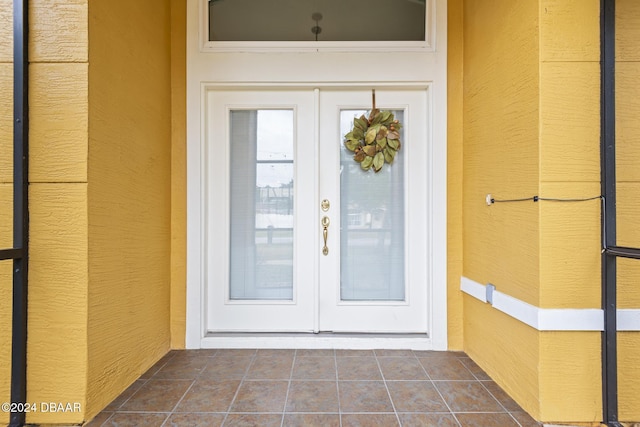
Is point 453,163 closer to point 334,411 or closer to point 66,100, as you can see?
point 334,411

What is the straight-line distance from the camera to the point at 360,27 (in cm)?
232

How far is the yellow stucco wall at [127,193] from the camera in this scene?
61.6 inches

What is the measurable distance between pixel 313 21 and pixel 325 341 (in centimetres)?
217

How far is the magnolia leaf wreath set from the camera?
229 centimetres

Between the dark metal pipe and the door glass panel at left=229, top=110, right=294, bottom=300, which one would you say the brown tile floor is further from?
the dark metal pipe

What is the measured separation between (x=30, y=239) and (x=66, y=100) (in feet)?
2.05

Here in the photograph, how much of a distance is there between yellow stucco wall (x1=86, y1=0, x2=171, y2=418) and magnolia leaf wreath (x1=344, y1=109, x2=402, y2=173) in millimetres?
1252

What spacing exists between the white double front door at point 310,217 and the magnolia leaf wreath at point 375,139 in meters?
0.06

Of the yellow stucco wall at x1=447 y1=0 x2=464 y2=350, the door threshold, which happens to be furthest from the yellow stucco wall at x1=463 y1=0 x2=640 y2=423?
the door threshold

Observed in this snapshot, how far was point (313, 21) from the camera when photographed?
2324mm

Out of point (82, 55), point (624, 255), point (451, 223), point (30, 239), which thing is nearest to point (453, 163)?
point (451, 223)

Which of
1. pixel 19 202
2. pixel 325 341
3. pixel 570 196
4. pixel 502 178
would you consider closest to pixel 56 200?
pixel 19 202

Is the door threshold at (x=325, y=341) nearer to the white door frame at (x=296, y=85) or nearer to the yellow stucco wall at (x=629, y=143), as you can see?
the white door frame at (x=296, y=85)

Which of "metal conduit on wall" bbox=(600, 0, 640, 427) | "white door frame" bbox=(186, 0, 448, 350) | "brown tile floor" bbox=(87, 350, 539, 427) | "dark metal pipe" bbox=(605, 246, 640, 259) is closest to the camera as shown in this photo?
"dark metal pipe" bbox=(605, 246, 640, 259)
